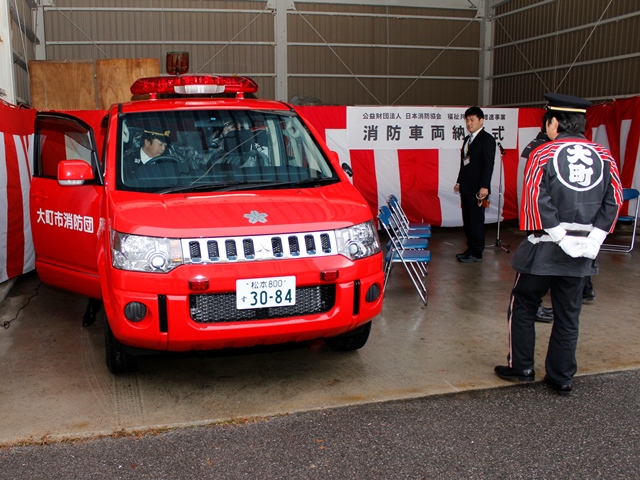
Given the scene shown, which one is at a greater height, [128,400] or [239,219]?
[239,219]

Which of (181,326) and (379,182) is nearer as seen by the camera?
(181,326)

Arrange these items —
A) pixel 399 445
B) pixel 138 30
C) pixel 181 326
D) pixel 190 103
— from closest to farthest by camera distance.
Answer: pixel 399 445
pixel 181 326
pixel 190 103
pixel 138 30

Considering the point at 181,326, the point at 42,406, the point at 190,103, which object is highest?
the point at 190,103

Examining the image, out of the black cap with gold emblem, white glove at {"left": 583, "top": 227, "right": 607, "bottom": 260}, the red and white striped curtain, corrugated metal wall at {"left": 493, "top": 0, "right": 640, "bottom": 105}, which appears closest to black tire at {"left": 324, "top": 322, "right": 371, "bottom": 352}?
white glove at {"left": 583, "top": 227, "right": 607, "bottom": 260}

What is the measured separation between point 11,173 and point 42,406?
3238mm

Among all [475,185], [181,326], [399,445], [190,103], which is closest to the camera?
[399,445]

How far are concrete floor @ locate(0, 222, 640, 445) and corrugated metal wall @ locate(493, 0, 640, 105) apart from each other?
8726 millimetres

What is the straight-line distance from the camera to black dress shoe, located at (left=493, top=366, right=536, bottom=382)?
4027mm

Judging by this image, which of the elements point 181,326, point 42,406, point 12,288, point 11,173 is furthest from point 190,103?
point 12,288

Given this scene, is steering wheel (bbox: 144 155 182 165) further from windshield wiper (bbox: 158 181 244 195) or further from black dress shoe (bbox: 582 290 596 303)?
black dress shoe (bbox: 582 290 596 303)

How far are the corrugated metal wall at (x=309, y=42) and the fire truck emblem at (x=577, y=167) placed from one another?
13758 millimetres

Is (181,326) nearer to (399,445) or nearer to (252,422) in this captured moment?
(252,422)

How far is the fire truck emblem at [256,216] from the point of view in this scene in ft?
12.0

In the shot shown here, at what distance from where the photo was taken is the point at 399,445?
→ 10.7ft
